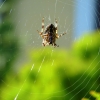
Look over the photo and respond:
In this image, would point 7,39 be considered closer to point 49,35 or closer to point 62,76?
point 49,35

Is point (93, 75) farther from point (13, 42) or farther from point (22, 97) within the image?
point (13, 42)

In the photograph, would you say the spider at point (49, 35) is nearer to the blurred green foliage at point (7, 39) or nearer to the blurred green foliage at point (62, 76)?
the blurred green foliage at point (62, 76)

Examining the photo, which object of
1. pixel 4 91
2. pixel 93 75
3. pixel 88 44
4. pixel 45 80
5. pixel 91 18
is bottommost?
pixel 4 91

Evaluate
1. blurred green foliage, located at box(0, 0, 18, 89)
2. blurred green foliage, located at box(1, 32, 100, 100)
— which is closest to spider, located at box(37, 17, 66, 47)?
blurred green foliage, located at box(1, 32, 100, 100)

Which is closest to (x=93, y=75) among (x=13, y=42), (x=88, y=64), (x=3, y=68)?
(x=88, y=64)

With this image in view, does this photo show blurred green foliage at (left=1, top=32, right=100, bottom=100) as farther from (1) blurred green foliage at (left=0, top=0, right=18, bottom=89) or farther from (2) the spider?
(1) blurred green foliage at (left=0, top=0, right=18, bottom=89)

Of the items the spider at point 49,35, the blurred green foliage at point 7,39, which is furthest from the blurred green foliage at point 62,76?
the blurred green foliage at point 7,39

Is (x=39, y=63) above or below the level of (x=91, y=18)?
below

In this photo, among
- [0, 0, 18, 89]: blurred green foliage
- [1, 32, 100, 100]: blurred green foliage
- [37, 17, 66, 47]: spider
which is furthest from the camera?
[0, 0, 18, 89]: blurred green foliage

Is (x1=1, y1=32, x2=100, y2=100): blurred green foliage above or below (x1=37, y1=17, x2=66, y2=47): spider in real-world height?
below
